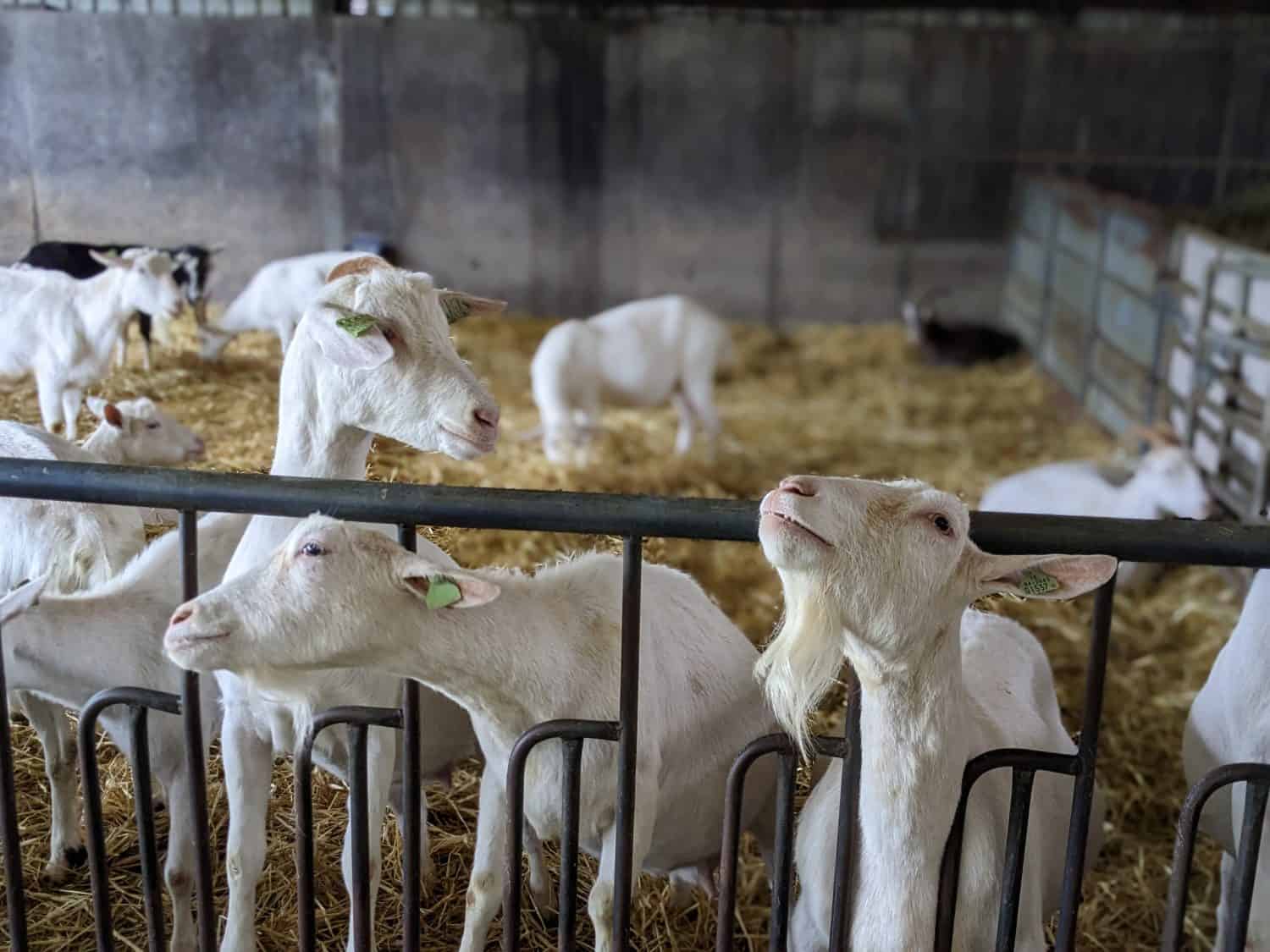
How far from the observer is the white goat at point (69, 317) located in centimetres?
289

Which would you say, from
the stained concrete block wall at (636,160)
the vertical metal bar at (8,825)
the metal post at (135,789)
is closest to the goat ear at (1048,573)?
the metal post at (135,789)

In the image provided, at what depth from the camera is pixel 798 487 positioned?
1.87 metres

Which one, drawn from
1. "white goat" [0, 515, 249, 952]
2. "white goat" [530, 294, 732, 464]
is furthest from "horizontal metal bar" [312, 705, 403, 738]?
"white goat" [530, 294, 732, 464]

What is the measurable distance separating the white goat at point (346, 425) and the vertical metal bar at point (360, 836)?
0.11 meters

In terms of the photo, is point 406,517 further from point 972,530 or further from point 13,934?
point 13,934

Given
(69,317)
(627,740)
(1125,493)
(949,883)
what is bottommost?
(1125,493)

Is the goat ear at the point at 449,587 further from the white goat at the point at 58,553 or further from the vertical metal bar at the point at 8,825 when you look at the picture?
the white goat at the point at 58,553

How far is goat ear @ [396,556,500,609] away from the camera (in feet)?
6.31

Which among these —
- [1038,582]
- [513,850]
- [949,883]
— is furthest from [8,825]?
[1038,582]

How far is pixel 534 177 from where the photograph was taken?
9.97 meters

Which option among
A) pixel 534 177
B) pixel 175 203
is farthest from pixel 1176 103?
pixel 175 203

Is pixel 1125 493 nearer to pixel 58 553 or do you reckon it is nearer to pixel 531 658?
pixel 531 658

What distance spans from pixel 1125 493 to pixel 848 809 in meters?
4.29

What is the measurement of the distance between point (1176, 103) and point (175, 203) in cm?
1025
